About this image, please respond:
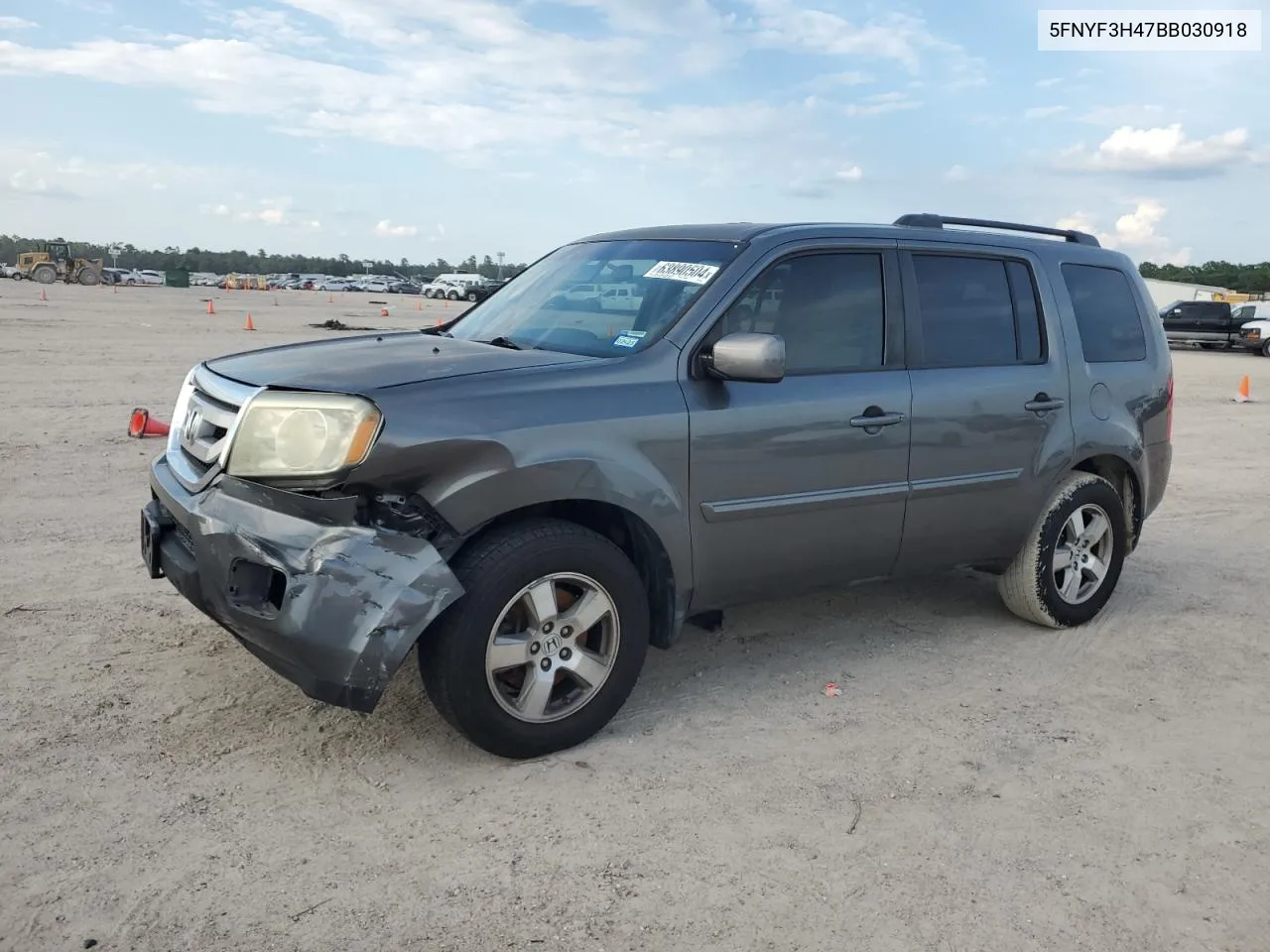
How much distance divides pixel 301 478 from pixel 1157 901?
9.14 ft

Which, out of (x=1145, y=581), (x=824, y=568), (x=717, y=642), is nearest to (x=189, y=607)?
(x=717, y=642)

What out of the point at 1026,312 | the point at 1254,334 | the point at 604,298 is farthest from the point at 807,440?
the point at 1254,334

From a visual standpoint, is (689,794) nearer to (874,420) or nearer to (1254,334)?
(874,420)

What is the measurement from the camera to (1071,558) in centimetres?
532

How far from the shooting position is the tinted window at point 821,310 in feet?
13.8

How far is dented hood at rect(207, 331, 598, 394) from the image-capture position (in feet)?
11.6

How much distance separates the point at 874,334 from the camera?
452 cm

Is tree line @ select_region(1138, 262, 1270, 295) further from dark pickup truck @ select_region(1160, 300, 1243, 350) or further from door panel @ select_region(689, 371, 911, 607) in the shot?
door panel @ select_region(689, 371, 911, 607)

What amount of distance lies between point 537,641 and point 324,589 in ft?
2.41

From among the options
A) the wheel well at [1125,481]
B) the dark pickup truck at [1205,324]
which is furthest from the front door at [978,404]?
the dark pickup truck at [1205,324]

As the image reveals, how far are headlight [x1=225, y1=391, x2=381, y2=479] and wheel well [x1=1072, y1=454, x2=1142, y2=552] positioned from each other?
148 inches

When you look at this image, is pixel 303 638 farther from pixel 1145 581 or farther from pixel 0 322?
pixel 0 322

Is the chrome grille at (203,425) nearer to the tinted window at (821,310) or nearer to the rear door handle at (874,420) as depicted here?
the tinted window at (821,310)

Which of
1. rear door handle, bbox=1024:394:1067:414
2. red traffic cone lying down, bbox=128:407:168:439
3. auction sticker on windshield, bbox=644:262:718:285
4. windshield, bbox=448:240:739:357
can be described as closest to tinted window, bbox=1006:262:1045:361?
rear door handle, bbox=1024:394:1067:414
